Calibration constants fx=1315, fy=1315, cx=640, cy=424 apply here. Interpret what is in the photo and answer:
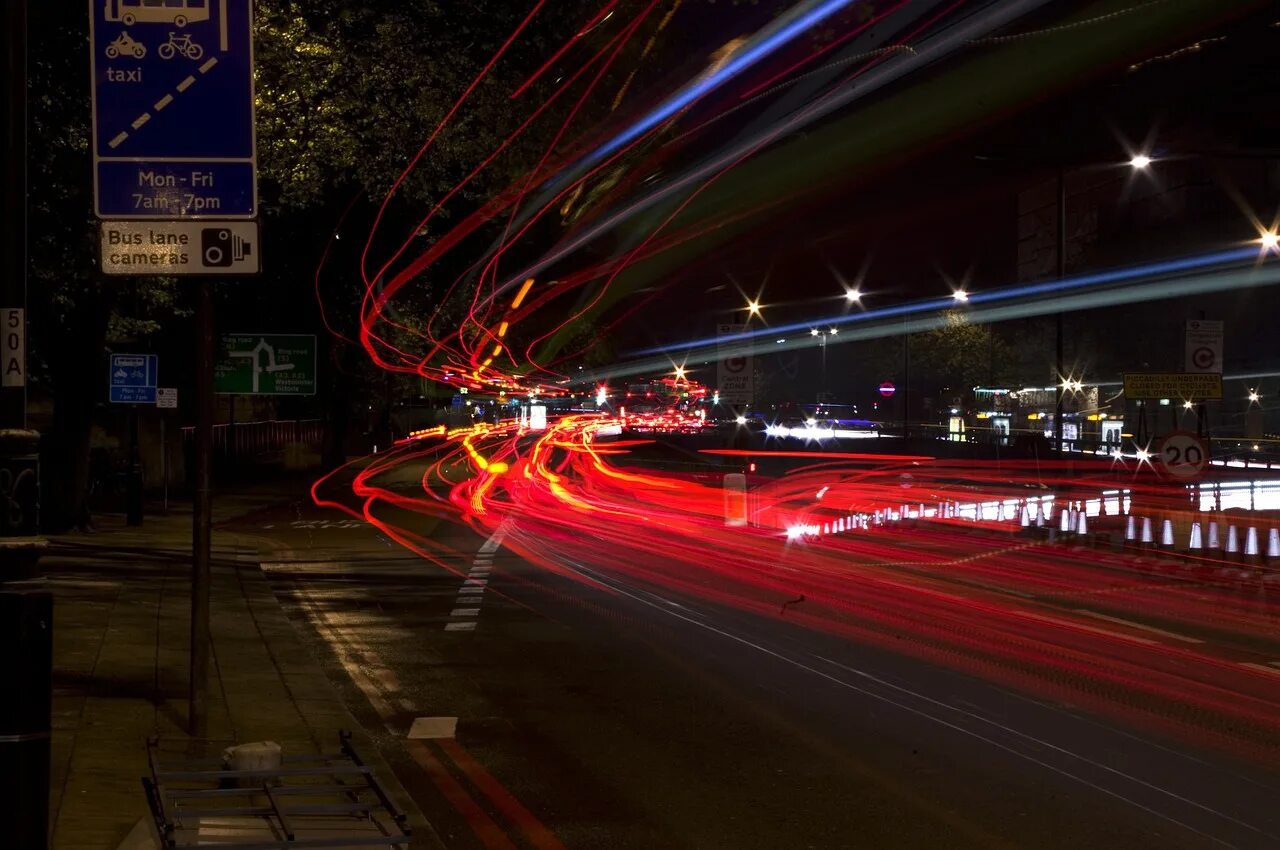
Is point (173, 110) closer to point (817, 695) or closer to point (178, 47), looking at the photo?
point (178, 47)

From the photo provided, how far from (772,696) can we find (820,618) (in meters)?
3.98

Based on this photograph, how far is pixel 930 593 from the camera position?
1611 cm

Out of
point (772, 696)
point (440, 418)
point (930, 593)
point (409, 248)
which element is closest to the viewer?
point (772, 696)

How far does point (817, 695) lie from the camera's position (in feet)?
34.1

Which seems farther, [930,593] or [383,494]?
[383,494]

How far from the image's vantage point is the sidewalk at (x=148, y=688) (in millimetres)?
7211

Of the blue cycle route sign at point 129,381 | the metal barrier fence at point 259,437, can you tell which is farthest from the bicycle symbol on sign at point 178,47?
the metal barrier fence at point 259,437

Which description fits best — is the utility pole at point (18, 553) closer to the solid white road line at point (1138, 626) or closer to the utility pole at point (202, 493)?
Answer: the utility pole at point (202, 493)

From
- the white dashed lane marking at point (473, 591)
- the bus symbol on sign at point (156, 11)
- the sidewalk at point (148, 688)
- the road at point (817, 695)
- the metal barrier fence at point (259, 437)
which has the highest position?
the bus symbol on sign at point (156, 11)

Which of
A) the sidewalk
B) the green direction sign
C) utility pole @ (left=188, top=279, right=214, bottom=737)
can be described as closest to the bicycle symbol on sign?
utility pole @ (left=188, top=279, right=214, bottom=737)

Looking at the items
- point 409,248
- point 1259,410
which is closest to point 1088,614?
point 409,248

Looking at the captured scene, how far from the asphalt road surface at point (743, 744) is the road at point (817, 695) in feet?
0.09

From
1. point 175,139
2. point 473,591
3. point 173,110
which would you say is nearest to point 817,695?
point 175,139

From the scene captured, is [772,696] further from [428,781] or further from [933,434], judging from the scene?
[933,434]
